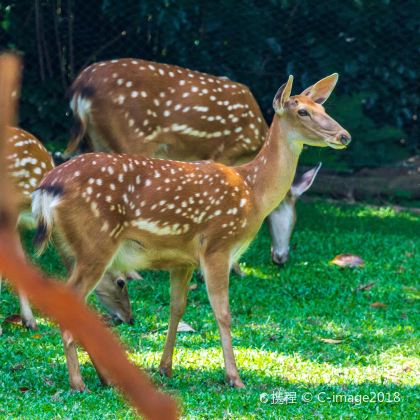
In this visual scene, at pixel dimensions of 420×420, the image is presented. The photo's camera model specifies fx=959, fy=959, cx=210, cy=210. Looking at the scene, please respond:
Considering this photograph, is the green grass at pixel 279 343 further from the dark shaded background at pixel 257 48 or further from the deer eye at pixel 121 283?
the dark shaded background at pixel 257 48

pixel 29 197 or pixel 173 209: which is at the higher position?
pixel 173 209

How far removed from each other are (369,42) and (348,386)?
6.28 m

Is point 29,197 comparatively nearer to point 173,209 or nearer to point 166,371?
point 173,209

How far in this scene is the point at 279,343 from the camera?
19.3 ft

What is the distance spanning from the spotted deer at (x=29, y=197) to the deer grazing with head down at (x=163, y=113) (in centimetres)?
85

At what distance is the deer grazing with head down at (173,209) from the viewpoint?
4637mm

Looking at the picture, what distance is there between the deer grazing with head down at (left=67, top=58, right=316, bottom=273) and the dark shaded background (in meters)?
1.74

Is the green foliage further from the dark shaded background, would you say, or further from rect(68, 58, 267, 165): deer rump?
rect(68, 58, 267, 165): deer rump

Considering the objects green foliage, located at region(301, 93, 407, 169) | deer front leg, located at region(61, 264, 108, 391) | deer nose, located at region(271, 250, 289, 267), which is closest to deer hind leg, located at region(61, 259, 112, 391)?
deer front leg, located at region(61, 264, 108, 391)

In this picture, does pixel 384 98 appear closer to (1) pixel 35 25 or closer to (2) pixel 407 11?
(2) pixel 407 11

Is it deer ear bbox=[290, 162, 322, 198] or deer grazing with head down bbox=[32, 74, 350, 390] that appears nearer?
deer grazing with head down bbox=[32, 74, 350, 390]

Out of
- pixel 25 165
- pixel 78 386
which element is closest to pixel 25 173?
pixel 25 165

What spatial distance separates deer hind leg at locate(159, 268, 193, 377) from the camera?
502cm

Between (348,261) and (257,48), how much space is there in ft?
9.48
